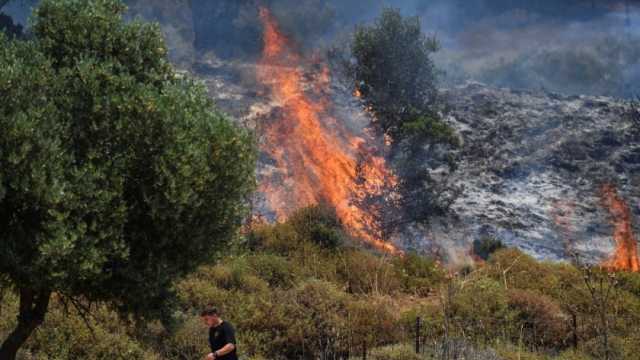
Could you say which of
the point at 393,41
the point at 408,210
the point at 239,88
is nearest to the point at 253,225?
the point at 408,210

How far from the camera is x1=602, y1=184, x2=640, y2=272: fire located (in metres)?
39.6

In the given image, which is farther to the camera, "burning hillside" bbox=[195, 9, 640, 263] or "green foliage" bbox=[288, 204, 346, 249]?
"burning hillside" bbox=[195, 9, 640, 263]

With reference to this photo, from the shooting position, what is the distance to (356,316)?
2212cm

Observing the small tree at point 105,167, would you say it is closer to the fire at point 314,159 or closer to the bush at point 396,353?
the bush at point 396,353

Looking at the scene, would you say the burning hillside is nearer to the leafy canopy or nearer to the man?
the man

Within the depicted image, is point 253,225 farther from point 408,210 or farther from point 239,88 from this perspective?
point 239,88

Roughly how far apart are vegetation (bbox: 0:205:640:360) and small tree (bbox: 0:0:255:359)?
1.93 metres

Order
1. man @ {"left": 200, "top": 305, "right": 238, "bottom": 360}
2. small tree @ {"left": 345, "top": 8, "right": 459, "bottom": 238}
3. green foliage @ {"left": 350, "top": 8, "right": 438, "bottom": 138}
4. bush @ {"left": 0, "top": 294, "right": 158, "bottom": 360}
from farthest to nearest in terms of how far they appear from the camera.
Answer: green foliage @ {"left": 350, "top": 8, "right": 438, "bottom": 138}
small tree @ {"left": 345, "top": 8, "right": 459, "bottom": 238}
bush @ {"left": 0, "top": 294, "right": 158, "bottom": 360}
man @ {"left": 200, "top": 305, "right": 238, "bottom": 360}

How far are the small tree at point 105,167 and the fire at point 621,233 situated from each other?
3033 centimetres

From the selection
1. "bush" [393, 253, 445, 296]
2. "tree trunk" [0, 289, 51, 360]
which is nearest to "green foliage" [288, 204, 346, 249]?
"bush" [393, 253, 445, 296]

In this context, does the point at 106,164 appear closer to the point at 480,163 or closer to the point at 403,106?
the point at 403,106

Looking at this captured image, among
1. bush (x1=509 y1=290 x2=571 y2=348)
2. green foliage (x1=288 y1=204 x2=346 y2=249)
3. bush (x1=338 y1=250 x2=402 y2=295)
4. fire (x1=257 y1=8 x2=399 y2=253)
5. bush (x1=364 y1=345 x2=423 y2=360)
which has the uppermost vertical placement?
fire (x1=257 y1=8 x2=399 y2=253)

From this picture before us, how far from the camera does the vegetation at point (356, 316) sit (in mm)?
18453

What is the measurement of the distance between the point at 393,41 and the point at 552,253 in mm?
18227
